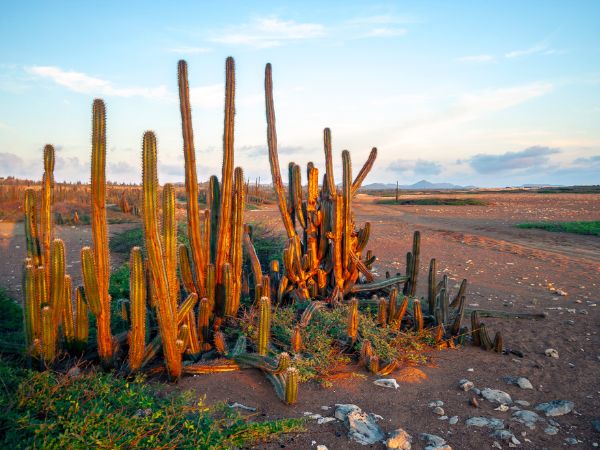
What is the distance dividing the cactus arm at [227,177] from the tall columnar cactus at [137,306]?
1.38 meters

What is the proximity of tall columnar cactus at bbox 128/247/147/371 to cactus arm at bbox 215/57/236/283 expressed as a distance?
138 centimetres

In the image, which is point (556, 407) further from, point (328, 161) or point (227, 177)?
point (227, 177)

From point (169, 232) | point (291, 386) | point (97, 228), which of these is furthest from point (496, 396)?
point (97, 228)

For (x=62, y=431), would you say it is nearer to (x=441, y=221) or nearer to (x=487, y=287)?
(x=487, y=287)

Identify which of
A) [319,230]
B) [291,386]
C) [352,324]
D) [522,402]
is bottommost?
[522,402]

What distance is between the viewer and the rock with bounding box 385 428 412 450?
3527 millimetres

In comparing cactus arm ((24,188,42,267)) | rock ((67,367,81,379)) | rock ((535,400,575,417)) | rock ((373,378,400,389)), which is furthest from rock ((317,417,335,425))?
cactus arm ((24,188,42,267))

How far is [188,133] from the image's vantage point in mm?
5121

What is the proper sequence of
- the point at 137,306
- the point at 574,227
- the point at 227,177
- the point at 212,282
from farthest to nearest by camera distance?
1. the point at 574,227
2. the point at 227,177
3. the point at 212,282
4. the point at 137,306

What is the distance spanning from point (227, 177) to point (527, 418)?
3797 millimetres

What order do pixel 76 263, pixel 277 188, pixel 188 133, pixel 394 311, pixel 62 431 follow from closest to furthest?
pixel 62 431, pixel 188 133, pixel 394 311, pixel 277 188, pixel 76 263

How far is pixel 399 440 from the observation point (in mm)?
3564

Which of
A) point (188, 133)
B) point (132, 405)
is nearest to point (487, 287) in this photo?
point (188, 133)

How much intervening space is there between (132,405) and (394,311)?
3.28 meters
